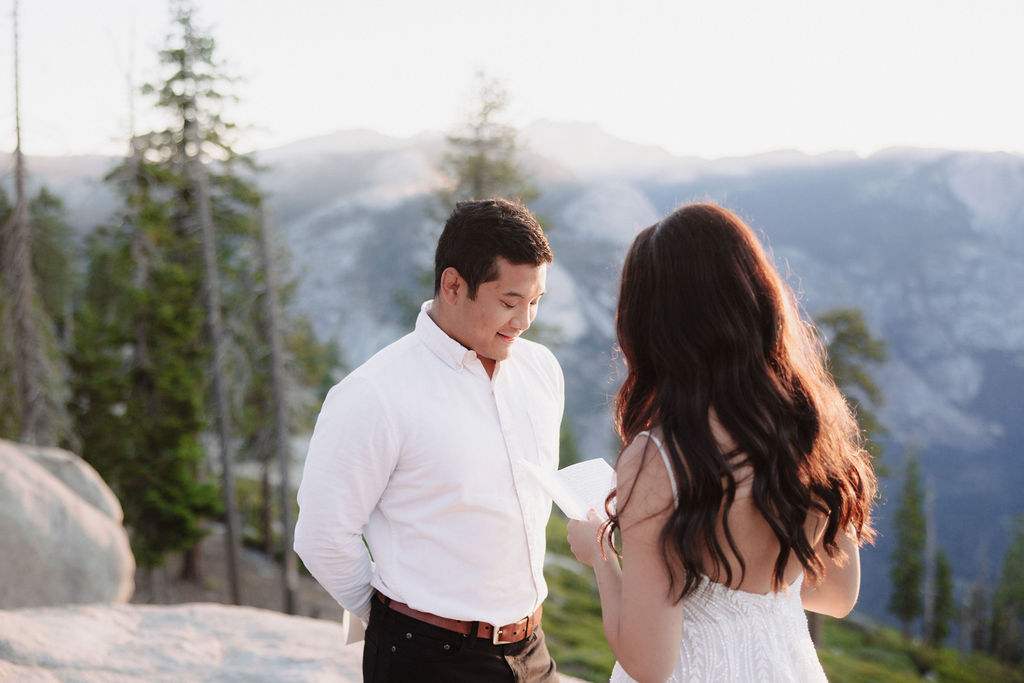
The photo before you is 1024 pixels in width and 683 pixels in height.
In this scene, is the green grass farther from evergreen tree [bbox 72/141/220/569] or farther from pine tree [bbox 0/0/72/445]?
pine tree [bbox 0/0/72/445]

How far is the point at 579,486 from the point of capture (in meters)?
2.49

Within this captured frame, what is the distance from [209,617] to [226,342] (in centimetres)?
1600

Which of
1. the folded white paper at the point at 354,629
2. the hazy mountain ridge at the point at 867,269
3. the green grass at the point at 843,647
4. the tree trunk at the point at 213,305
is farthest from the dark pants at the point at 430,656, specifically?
the hazy mountain ridge at the point at 867,269

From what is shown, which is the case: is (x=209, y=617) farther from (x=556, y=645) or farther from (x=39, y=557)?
(x=556, y=645)

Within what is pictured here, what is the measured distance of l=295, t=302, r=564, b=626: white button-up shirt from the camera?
8.92 ft

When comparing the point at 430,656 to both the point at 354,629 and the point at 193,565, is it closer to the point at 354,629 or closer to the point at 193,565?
the point at 354,629

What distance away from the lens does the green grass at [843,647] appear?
79.1 ft

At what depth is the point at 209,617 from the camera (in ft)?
15.3

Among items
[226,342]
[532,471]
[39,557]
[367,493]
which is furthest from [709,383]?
[226,342]

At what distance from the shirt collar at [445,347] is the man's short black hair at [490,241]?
0.19 metres

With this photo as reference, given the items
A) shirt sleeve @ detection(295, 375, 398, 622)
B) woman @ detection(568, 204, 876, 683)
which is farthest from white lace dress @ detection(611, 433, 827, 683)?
shirt sleeve @ detection(295, 375, 398, 622)

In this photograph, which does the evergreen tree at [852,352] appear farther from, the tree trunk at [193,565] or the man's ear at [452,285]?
the tree trunk at [193,565]

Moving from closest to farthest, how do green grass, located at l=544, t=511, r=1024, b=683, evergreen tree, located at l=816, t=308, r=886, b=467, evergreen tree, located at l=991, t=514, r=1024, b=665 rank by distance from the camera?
evergreen tree, located at l=816, t=308, r=886, b=467 → green grass, located at l=544, t=511, r=1024, b=683 → evergreen tree, located at l=991, t=514, r=1024, b=665

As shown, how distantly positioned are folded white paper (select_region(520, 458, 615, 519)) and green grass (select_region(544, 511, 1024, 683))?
16.5m
